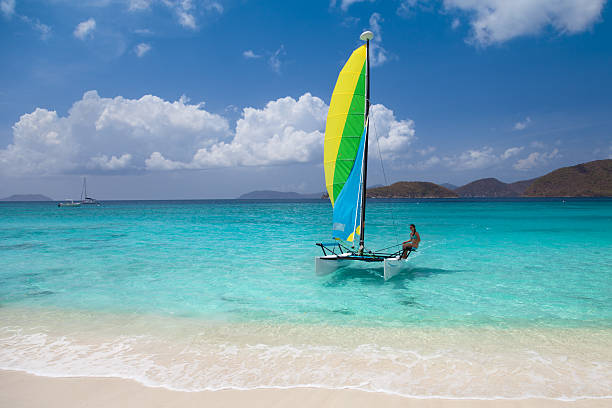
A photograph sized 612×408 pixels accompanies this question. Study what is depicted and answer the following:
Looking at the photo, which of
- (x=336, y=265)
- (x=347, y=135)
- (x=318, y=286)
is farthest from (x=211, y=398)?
(x=347, y=135)

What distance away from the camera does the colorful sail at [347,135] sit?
40.2ft

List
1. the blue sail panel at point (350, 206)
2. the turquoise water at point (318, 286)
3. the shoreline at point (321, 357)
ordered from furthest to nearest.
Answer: the blue sail panel at point (350, 206) < the turquoise water at point (318, 286) < the shoreline at point (321, 357)

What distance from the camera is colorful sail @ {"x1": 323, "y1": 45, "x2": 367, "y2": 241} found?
12.3 m

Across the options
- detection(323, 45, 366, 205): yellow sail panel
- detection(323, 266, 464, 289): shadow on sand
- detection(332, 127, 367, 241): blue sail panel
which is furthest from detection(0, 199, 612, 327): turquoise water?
detection(323, 45, 366, 205): yellow sail panel

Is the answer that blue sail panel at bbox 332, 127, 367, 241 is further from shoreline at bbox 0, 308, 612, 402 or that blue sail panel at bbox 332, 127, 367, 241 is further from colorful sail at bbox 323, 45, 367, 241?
shoreline at bbox 0, 308, 612, 402

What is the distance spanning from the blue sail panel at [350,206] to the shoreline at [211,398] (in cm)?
825

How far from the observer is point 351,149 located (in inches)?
489

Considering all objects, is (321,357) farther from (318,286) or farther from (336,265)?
(336,265)

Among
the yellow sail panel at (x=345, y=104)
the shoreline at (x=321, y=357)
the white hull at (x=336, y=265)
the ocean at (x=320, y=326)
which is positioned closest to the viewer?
the shoreline at (x=321, y=357)

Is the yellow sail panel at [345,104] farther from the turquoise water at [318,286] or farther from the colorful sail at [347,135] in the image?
the turquoise water at [318,286]

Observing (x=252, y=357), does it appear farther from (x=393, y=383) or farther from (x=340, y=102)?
(x=340, y=102)

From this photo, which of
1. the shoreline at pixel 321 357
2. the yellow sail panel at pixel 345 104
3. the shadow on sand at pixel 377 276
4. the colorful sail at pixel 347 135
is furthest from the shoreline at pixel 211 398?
the yellow sail panel at pixel 345 104

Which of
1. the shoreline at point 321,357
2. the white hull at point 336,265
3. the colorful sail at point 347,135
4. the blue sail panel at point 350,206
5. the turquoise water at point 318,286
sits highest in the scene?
the colorful sail at point 347,135

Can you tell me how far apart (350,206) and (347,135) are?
2.80m
